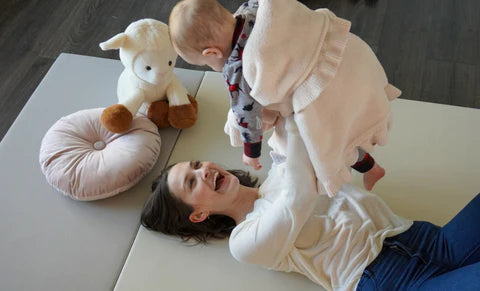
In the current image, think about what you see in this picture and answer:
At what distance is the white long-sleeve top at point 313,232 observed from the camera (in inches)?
46.6

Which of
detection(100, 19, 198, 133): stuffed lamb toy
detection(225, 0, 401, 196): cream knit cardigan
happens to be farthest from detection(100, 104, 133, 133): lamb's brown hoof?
detection(225, 0, 401, 196): cream knit cardigan

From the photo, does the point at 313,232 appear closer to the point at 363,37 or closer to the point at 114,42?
the point at 114,42

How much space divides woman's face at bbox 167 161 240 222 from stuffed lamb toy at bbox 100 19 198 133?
0.34 m

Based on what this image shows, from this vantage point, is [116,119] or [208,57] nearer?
[208,57]

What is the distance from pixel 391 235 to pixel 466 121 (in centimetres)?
63

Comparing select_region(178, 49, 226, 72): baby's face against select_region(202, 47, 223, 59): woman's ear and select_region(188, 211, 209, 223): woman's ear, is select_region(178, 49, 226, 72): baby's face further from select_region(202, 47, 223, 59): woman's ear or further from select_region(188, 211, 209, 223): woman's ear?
select_region(188, 211, 209, 223): woman's ear

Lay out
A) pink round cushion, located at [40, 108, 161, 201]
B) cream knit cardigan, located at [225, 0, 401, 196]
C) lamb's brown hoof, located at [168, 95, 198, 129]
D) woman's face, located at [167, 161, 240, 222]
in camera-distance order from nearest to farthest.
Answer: cream knit cardigan, located at [225, 0, 401, 196]
woman's face, located at [167, 161, 240, 222]
pink round cushion, located at [40, 108, 161, 201]
lamb's brown hoof, located at [168, 95, 198, 129]

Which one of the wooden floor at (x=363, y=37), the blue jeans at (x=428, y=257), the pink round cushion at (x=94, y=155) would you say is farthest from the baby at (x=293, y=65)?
the wooden floor at (x=363, y=37)

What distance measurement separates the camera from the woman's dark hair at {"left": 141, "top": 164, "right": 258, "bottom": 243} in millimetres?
1381

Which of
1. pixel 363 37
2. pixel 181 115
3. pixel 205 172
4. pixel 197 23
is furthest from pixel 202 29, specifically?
pixel 363 37

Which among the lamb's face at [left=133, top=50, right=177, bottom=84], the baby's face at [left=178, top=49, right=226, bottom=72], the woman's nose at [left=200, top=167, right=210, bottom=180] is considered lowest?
the woman's nose at [left=200, top=167, right=210, bottom=180]

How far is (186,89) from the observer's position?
1.79 metres

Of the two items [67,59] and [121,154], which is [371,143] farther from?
[67,59]

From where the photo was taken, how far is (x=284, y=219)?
120cm
